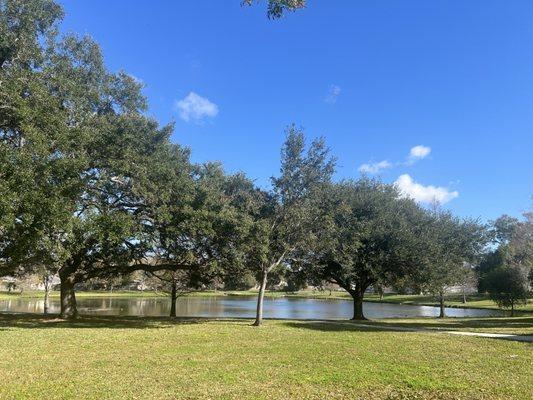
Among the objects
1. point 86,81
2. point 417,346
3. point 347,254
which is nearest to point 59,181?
point 86,81

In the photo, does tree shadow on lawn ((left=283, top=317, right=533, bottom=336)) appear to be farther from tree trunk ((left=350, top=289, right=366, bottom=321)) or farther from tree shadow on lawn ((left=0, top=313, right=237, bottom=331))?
tree trunk ((left=350, top=289, right=366, bottom=321))

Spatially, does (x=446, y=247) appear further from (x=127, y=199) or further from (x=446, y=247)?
(x=127, y=199)

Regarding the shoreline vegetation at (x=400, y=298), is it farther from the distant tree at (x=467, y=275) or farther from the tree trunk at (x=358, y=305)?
the tree trunk at (x=358, y=305)

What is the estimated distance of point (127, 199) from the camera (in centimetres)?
2075

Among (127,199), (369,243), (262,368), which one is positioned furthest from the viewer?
(369,243)

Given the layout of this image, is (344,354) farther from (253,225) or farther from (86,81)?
(86,81)

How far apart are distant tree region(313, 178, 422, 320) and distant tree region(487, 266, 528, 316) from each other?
11.9 m

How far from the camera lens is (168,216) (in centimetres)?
1891

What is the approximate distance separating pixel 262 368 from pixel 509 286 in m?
34.3

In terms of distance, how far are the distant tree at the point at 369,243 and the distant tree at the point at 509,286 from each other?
11.9 m

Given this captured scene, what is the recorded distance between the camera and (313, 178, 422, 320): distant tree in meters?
27.5

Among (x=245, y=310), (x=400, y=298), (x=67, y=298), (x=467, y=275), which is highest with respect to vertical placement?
(x=467, y=275)

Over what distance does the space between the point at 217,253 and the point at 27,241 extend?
27.8 feet

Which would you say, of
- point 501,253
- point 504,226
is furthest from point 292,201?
point 504,226
